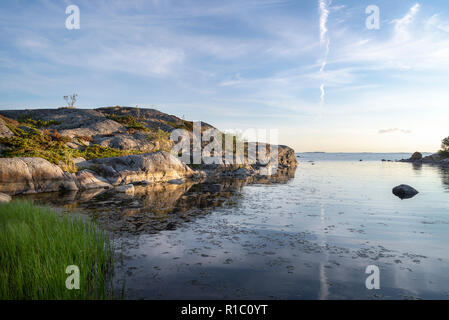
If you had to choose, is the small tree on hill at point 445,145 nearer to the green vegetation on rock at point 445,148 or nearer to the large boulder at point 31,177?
the green vegetation on rock at point 445,148

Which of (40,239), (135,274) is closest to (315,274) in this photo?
(135,274)

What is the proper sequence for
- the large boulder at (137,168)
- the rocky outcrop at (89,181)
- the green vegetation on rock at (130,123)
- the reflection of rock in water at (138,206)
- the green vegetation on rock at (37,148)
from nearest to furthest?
the reflection of rock in water at (138,206) → the rocky outcrop at (89,181) → the green vegetation on rock at (37,148) → the large boulder at (137,168) → the green vegetation on rock at (130,123)

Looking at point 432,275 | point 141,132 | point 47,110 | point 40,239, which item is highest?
point 47,110

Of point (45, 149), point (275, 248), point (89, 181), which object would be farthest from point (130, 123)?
point (275, 248)

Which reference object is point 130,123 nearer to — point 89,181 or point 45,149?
point 45,149

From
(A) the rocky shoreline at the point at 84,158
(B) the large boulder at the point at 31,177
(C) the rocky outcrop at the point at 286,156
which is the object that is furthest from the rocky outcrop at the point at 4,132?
(C) the rocky outcrop at the point at 286,156

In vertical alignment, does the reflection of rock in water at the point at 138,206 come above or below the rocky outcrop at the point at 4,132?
below

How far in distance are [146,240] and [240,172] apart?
2978 centimetres

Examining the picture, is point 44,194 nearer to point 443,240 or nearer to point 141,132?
point 443,240

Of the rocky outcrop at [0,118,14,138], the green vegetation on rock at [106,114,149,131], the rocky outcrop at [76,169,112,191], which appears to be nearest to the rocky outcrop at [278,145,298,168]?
the green vegetation on rock at [106,114,149,131]

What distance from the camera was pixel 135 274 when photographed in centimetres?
611

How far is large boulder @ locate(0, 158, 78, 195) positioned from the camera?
16.4 m

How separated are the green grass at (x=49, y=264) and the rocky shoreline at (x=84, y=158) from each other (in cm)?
922

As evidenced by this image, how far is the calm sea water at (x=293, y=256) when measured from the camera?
5.48m
